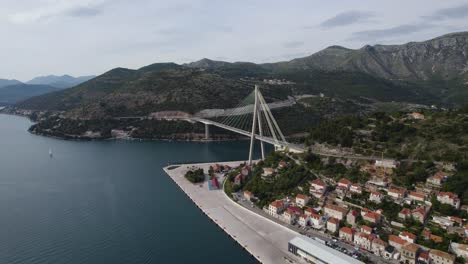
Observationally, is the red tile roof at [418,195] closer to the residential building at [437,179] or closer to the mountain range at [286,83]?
the residential building at [437,179]

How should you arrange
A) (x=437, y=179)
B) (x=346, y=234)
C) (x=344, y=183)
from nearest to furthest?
1. (x=346, y=234)
2. (x=437, y=179)
3. (x=344, y=183)

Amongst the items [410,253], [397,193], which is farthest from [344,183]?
[410,253]

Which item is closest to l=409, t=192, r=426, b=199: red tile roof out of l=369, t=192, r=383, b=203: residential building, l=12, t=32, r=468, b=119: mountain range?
l=369, t=192, r=383, b=203: residential building

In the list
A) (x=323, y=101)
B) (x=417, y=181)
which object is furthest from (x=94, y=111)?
(x=417, y=181)

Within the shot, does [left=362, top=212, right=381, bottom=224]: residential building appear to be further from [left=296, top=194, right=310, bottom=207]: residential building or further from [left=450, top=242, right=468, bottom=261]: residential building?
[left=296, top=194, right=310, bottom=207]: residential building

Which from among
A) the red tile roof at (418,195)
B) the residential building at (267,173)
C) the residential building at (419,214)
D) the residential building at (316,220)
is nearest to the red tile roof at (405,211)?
the residential building at (419,214)

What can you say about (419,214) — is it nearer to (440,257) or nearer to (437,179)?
(440,257)
